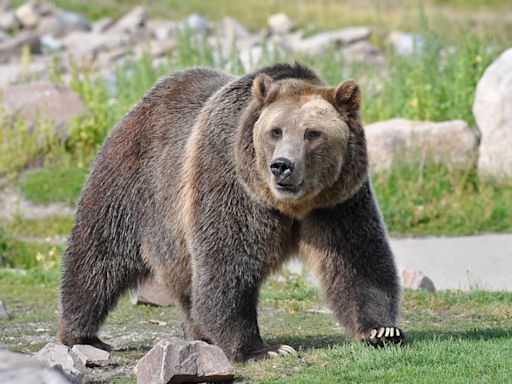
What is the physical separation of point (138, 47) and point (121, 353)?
1968 cm

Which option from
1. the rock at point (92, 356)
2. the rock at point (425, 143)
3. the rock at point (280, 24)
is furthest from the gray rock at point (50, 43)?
the rock at point (92, 356)

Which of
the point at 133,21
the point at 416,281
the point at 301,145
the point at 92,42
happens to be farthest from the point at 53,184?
the point at 133,21

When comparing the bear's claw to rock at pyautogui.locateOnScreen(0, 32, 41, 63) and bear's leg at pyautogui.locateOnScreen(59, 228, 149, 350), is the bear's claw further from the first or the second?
rock at pyautogui.locateOnScreen(0, 32, 41, 63)

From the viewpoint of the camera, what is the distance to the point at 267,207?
22.9 ft

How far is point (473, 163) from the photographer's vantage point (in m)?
14.0

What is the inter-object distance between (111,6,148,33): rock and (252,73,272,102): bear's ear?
2204 centimetres

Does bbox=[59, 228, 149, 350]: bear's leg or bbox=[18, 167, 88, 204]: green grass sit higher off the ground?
bbox=[59, 228, 149, 350]: bear's leg

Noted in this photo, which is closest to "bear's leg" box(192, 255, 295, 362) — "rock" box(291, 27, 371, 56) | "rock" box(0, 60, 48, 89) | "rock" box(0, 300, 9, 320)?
"rock" box(0, 300, 9, 320)

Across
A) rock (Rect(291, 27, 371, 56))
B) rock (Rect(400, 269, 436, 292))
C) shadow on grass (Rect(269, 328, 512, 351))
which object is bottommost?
rock (Rect(291, 27, 371, 56))

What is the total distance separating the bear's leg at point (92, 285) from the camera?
26.3 ft

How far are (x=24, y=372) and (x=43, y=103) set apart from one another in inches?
469

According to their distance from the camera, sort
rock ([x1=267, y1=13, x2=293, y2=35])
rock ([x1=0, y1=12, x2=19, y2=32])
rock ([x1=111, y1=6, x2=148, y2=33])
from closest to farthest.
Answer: rock ([x1=267, y1=13, x2=293, y2=35]) → rock ([x1=111, y1=6, x2=148, y2=33]) → rock ([x1=0, y1=12, x2=19, y2=32])

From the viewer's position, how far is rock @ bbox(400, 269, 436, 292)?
983 centimetres

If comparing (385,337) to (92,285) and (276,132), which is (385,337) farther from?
(92,285)
